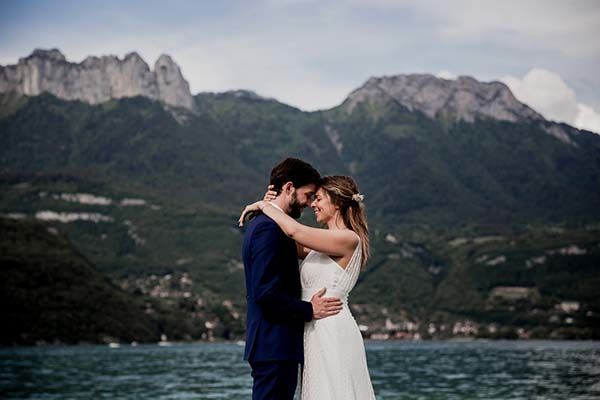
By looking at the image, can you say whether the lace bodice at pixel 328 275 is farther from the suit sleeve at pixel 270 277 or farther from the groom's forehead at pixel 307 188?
the groom's forehead at pixel 307 188

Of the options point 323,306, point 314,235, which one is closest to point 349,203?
point 314,235

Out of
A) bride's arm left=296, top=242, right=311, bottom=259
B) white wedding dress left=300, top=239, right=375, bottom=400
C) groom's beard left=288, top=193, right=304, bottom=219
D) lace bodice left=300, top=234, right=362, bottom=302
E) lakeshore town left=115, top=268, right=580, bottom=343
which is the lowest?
white wedding dress left=300, top=239, right=375, bottom=400

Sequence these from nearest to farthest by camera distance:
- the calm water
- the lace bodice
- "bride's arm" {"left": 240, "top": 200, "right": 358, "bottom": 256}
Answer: "bride's arm" {"left": 240, "top": 200, "right": 358, "bottom": 256}
the lace bodice
the calm water

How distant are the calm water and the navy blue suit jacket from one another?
54.2 metres

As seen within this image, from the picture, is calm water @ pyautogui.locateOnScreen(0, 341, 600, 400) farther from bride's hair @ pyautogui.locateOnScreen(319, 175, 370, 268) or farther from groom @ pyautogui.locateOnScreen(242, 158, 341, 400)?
groom @ pyautogui.locateOnScreen(242, 158, 341, 400)

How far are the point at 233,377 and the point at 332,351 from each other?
258 ft

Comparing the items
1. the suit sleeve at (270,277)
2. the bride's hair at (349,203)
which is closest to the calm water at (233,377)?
the bride's hair at (349,203)

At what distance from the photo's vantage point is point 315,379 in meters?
8.73

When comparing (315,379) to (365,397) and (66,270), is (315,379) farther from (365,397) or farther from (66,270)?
(66,270)

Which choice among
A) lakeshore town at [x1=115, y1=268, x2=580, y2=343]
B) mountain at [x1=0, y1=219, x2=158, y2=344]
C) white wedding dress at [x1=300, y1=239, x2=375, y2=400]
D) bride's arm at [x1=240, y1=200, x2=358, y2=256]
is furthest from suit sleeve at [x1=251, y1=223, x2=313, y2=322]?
lakeshore town at [x1=115, y1=268, x2=580, y2=343]

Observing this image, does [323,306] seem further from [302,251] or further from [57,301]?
[57,301]

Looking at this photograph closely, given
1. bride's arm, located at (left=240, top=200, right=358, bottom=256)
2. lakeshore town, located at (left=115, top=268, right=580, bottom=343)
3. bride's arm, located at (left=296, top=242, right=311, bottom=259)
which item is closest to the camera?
bride's arm, located at (left=240, top=200, right=358, bottom=256)

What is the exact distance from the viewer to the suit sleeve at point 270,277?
8367 mm

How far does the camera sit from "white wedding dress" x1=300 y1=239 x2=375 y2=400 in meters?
8.70
